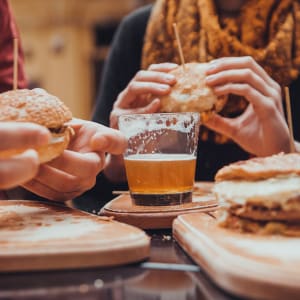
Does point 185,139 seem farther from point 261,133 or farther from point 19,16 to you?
point 19,16

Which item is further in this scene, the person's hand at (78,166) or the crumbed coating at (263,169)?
the person's hand at (78,166)

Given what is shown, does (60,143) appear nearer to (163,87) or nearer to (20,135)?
(20,135)

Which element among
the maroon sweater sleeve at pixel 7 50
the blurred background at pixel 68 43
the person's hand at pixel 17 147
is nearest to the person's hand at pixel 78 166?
the person's hand at pixel 17 147

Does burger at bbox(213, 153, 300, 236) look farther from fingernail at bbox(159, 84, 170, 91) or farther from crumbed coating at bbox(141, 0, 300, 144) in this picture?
crumbed coating at bbox(141, 0, 300, 144)

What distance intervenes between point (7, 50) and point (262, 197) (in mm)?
1567

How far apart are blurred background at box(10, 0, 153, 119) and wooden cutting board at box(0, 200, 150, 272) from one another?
22.7 ft

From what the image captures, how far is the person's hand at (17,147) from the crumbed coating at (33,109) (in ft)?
0.98

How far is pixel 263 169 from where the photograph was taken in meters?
1.27

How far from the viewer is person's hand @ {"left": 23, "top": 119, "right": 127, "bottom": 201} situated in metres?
1.49

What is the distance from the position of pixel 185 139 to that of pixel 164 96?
313 mm

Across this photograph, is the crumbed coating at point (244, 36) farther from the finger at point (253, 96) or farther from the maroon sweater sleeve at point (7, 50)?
the maroon sweater sleeve at point (7, 50)

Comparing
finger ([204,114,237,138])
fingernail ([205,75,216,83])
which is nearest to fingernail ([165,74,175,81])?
fingernail ([205,75,216,83])

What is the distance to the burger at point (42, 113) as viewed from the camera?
4.49 feet

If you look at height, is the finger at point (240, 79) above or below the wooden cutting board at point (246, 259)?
above
